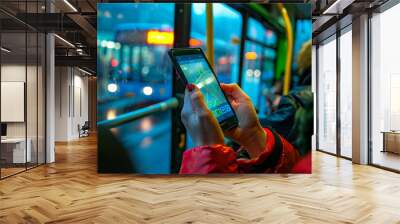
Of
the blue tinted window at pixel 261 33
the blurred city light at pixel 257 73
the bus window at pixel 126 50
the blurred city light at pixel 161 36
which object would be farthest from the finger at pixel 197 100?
the blue tinted window at pixel 261 33

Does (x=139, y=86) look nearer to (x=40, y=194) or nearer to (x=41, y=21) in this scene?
(x=40, y=194)

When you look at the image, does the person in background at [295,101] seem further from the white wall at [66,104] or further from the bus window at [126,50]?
the white wall at [66,104]

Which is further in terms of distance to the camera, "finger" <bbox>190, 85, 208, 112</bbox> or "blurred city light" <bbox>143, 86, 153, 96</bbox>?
"blurred city light" <bbox>143, 86, 153, 96</bbox>

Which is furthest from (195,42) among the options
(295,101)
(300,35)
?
(295,101)

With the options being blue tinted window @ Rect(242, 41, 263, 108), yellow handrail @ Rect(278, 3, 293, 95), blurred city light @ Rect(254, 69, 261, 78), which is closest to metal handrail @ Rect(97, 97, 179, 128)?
blue tinted window @ Rect(242, 41, 263, 108)

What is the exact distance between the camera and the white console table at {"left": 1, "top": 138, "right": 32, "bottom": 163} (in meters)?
6.83

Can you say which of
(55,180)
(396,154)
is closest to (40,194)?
(55,180)

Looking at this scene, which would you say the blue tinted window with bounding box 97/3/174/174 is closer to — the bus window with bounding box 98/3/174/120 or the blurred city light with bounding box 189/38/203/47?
the bus window with bounding box 98/3/174/120

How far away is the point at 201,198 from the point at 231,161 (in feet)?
5.61

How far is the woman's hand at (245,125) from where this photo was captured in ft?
21.3

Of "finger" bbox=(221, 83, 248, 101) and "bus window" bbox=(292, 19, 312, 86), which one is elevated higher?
"bus window" bbox=(292, 19, 312, 86)

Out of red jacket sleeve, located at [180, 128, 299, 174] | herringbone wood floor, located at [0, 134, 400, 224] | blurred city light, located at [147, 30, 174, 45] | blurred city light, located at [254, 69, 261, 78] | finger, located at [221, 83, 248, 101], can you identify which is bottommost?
herringbone wood floor, located at [0, 134, 400, 224]

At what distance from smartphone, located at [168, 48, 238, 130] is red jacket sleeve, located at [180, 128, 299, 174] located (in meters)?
0.49

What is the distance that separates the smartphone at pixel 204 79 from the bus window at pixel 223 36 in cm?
15
